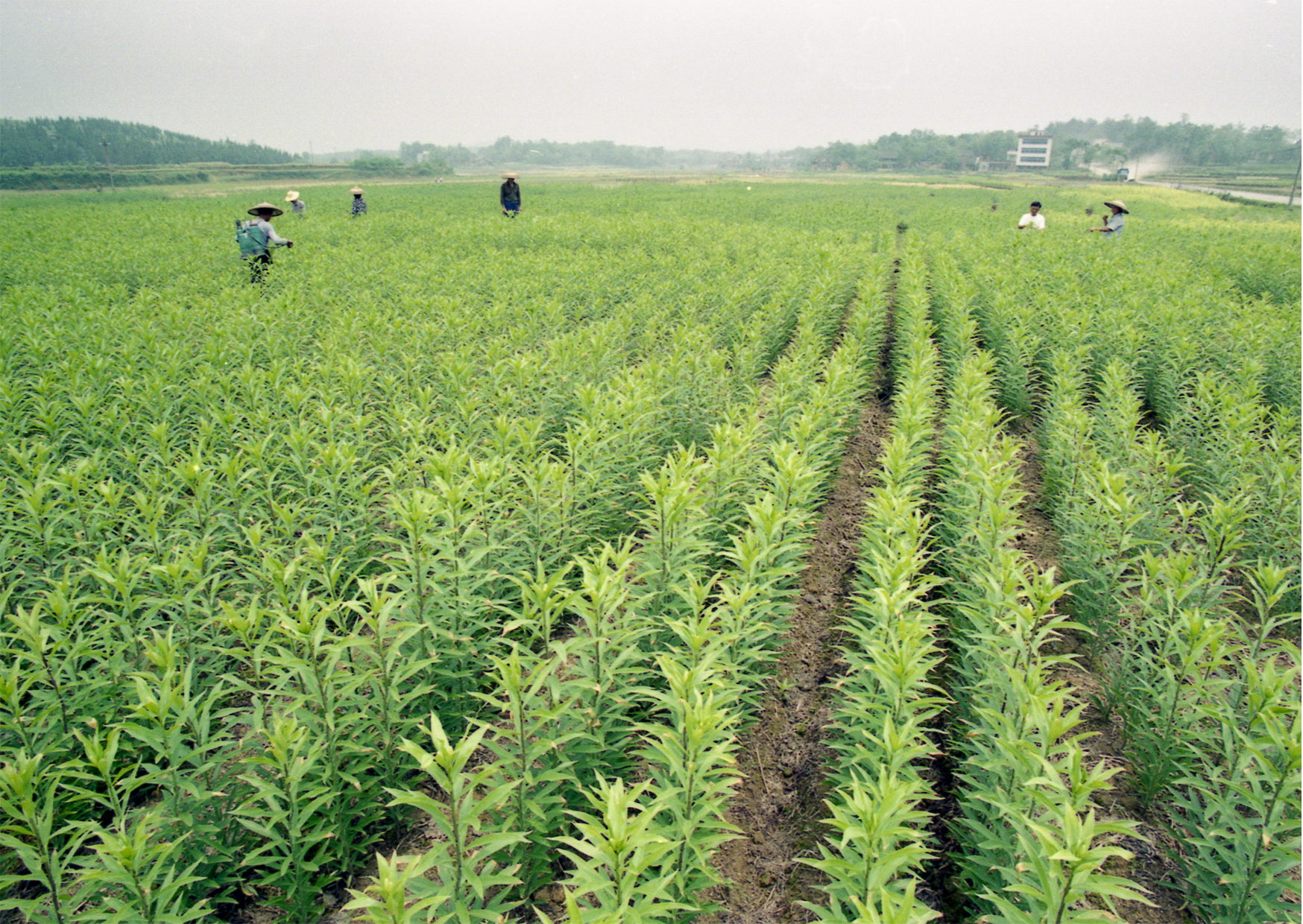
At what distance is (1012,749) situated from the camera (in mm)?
2791

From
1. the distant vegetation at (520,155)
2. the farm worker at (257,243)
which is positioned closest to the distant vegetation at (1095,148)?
the distant vegetation at (520,155)

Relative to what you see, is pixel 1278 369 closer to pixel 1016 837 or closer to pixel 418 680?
pixel 1016 837

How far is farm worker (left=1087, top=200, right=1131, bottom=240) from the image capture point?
1848cm

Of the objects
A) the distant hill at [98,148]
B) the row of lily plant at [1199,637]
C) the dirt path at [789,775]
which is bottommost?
the dirt path at [789,775]

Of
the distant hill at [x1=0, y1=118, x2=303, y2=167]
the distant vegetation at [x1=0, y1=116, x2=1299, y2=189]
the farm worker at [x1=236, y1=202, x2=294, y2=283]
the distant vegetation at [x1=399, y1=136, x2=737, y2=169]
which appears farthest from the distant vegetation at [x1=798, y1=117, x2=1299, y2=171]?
the farm worker at [x1=236, y1=202, x2=294, y2=283]

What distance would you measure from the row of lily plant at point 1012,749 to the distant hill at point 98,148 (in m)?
92.4

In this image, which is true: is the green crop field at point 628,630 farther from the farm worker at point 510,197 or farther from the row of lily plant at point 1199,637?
the farm worker at point 510,197

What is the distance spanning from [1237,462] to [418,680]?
23.9ft

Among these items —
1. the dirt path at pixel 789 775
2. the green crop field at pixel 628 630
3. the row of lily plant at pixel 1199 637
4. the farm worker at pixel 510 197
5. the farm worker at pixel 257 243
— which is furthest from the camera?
the farm worker at pixel 510 197

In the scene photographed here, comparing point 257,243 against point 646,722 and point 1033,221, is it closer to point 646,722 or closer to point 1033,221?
point 646,722

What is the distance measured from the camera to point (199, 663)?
4.11 meters

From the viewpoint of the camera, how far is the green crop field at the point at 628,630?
8.96 feet

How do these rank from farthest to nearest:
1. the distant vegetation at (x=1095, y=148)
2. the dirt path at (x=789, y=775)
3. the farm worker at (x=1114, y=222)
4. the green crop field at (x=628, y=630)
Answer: the distant vegetation at (x=1095, y=148), the farm worker at (x=1114, y=222), the dirt path at (x=789, y=775), the green crop field at (x=628, y=630)

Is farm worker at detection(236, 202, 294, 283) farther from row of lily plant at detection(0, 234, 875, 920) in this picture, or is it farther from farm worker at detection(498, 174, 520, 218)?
farm worker at detection(498, 174, 520, 218)
